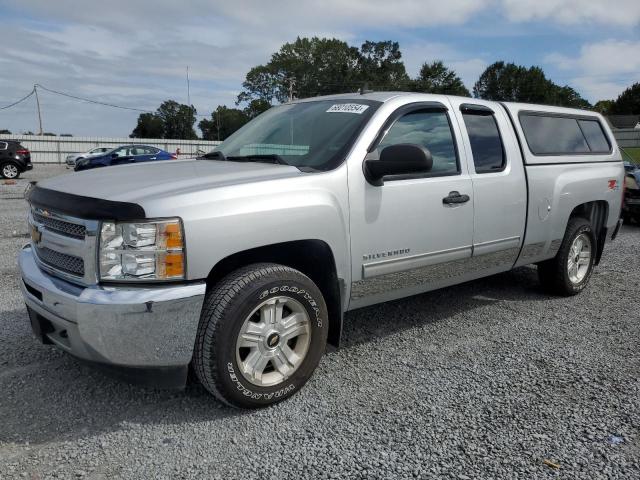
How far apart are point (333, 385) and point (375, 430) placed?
55cm

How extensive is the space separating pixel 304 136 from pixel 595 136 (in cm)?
356

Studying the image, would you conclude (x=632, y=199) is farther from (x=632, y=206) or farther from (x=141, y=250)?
(x=141, y=250)

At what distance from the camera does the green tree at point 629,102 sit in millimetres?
92562

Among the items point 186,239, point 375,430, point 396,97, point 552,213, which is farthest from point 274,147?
point 552,213

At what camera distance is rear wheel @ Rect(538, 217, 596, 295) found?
5.00 metres

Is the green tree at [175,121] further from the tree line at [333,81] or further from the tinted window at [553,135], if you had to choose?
the tinted window at [553,135]

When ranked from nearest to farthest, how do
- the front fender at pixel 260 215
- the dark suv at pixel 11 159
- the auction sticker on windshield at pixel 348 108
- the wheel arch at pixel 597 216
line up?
1. the front fender at pixel 260 215
2. the auction sticker on windshield at pixel 348 108
3. the wheel arch at pixel 597 216
4. the dark suv at pixel 11 159

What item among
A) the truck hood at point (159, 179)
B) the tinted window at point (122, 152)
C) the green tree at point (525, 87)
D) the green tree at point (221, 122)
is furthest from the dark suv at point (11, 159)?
the green tree at point (525, 87)

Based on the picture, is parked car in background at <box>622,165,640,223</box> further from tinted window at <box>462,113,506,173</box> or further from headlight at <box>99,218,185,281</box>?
A: headlight at <box>99,218,185,281</box>

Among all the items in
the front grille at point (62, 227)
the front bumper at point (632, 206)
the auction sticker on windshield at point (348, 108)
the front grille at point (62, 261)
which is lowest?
the front bumper at point (632, 206)

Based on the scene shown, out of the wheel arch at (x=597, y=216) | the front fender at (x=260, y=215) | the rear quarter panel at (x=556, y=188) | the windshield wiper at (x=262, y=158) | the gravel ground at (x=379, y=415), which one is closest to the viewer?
the gravel ground at (x=379, y=415)

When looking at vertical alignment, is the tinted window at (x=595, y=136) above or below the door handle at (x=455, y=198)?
above

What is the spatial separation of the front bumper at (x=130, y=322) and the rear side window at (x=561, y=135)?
3.34 meters

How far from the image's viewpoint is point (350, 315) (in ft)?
15.0
